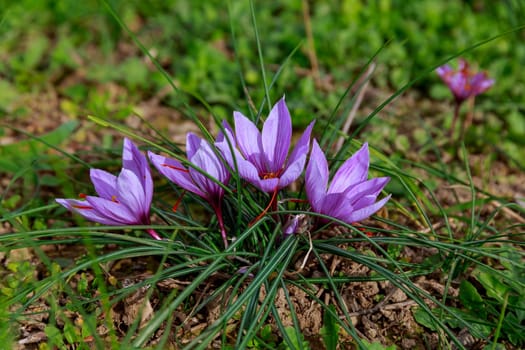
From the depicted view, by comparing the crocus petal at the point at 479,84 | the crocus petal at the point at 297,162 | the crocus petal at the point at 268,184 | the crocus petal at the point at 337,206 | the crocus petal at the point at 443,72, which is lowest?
the crocus petal at the point at 479,84

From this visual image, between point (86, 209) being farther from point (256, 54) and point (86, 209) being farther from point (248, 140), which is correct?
point (256, 54)

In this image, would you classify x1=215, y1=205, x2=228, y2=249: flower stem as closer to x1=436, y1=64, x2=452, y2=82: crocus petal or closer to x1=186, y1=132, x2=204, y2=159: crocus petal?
x1=186, y1=132, x2=204, y2=159: crocus petal

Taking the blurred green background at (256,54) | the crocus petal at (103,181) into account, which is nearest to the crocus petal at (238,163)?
the crocus petal at (103,181)

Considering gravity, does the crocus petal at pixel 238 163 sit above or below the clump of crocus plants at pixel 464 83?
above

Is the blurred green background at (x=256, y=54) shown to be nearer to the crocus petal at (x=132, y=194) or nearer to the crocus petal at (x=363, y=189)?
the crocus petal at (x=363, y=189)

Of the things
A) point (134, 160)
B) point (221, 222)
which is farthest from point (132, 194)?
point (221, 222)

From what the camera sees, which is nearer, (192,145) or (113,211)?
(113,211)

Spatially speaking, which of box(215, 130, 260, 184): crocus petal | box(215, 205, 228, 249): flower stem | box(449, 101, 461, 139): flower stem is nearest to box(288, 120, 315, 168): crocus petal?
box(215, 130, 260, 184): crocus petal
